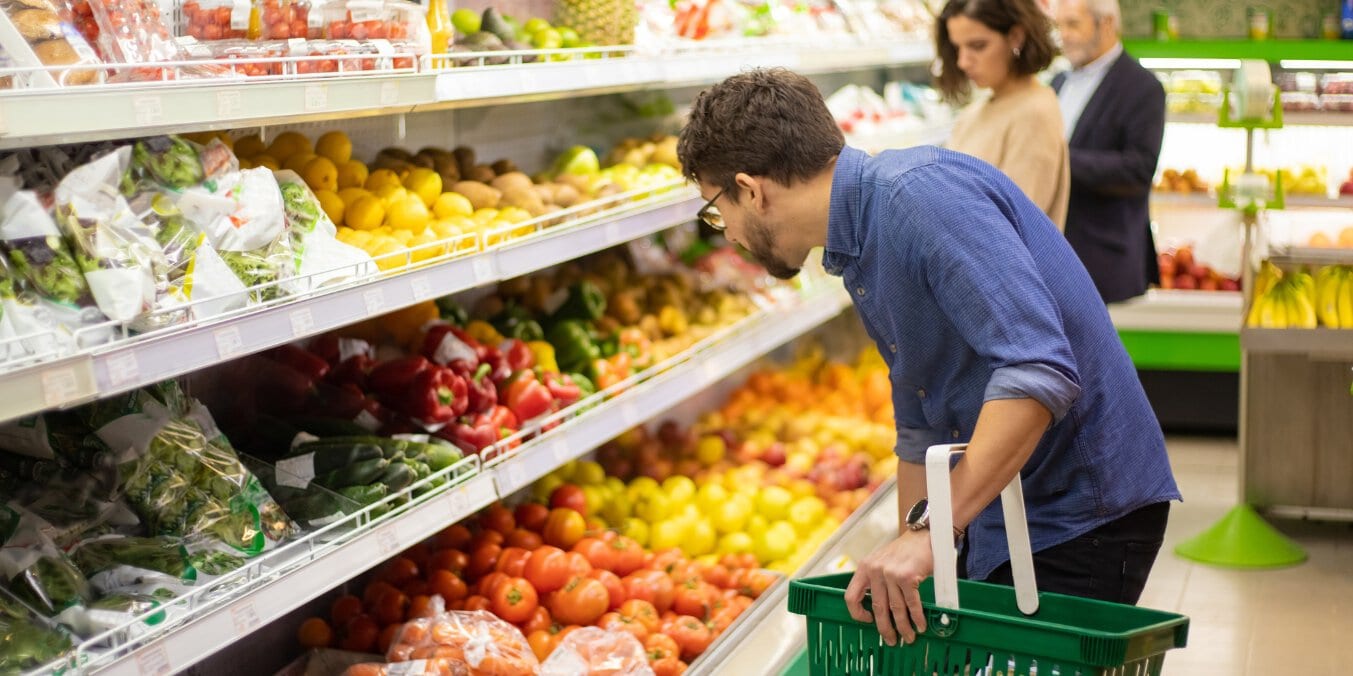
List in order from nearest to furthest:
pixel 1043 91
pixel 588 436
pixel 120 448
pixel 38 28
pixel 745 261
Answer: pixel 38 28 < pixel 120 448 < pixel 588 436 < pixel 1043 91 < pixel 745 261

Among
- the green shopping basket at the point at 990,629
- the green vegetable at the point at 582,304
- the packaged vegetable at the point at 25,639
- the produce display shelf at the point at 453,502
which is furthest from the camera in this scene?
the green vegetable at the point at 582,304

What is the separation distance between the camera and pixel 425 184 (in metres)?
3.35

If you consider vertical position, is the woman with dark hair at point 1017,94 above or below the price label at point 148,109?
below

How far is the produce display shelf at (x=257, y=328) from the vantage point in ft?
5.84

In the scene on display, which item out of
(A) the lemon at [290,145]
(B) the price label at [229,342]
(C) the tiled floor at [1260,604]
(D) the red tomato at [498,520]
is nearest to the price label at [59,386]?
(B) the price label at [229,342]

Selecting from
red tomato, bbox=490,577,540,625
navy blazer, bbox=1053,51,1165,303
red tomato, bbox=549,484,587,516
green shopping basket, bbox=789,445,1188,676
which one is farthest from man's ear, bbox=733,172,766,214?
navy blazer, bbox=1053,51,1165,303

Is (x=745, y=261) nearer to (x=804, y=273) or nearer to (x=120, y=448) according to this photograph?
(x=804, y=273)

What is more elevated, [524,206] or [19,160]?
[19,160]

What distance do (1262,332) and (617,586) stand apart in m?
2.73

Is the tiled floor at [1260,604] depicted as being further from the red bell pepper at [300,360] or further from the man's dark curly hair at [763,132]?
the man's dark curly hair at [763,132]

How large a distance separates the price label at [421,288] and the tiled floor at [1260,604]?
8.95ft

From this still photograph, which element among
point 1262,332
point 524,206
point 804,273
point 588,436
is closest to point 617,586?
point 588,436

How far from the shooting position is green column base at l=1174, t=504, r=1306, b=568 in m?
5.25

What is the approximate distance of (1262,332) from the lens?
16.5 ft
